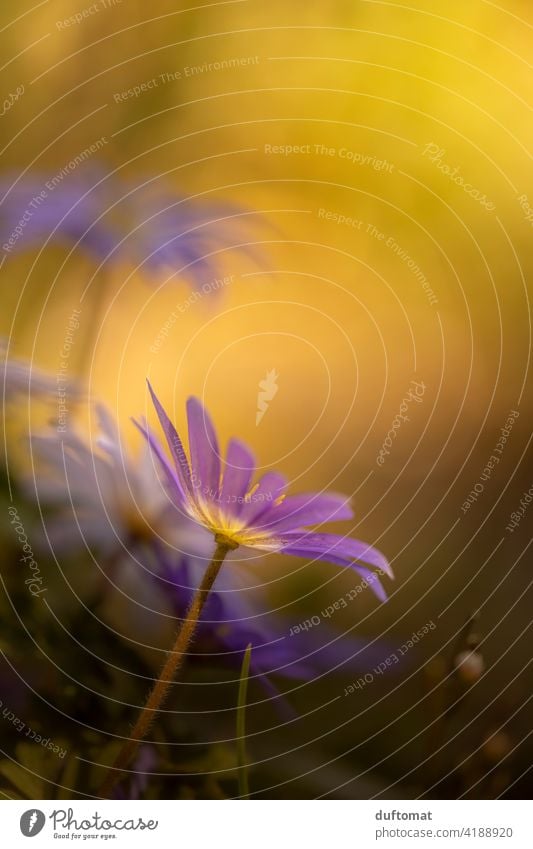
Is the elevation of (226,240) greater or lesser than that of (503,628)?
greater

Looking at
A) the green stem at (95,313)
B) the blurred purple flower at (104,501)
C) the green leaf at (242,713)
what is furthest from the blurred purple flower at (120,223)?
the green leaf at (242,713)

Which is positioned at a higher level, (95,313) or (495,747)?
(95,313)

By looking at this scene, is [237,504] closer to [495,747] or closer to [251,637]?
[251,637]

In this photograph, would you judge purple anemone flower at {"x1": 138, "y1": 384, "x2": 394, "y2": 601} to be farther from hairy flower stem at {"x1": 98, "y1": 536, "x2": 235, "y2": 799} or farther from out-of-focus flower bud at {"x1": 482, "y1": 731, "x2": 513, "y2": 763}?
out-of-focus flower bud at {"x1": 482, "y1": 731, "x2": 513, "y2": 763}

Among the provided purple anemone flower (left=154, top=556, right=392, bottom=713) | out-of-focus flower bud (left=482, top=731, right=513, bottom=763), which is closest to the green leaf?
purple anemone flower (left=154, top=556, right=392, bottom=713)

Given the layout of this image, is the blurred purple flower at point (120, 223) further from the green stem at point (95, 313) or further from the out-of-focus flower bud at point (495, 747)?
the out-of-focus flower bud at point (495, 747)
